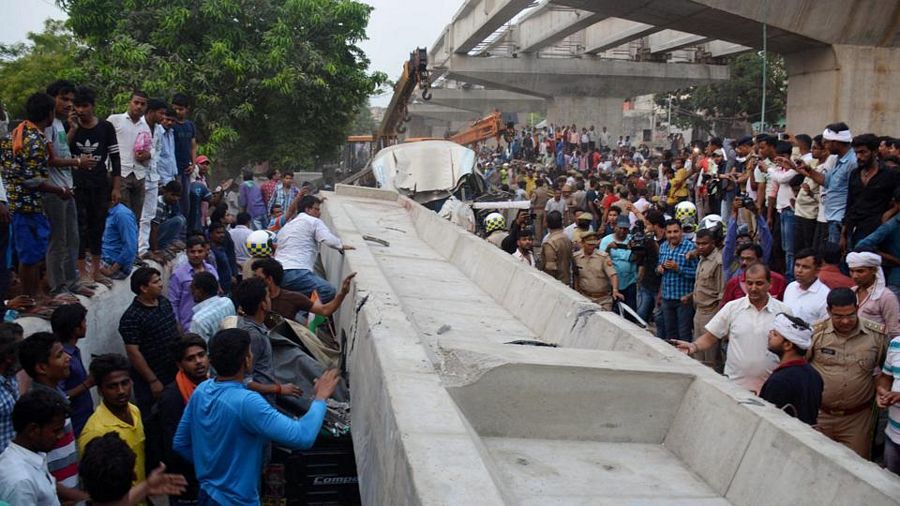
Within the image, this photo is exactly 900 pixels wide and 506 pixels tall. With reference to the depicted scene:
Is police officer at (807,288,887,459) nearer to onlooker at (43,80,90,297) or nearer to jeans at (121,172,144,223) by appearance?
onlooker at (43,80,90,297)

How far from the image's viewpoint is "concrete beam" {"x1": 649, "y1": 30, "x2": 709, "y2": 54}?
2976 centimetres

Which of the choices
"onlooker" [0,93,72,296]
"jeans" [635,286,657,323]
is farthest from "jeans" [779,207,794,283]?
"onlooker" [0,93,72,296]

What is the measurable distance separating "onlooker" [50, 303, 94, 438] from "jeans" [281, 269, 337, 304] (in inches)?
136

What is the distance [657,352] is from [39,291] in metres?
4.52

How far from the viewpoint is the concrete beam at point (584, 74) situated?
33.8 meters

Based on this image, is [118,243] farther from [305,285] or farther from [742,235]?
[742,235]

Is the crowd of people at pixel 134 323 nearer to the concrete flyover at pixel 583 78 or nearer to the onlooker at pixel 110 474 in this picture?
the onlooker at pixel 110 474

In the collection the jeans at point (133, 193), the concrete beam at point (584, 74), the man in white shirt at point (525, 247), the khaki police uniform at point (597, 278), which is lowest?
the khaki police uniform at point (597, 278)

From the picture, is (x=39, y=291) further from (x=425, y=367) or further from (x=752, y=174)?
(x=752, y=174)

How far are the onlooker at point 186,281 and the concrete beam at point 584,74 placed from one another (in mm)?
29695

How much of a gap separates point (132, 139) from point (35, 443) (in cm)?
488

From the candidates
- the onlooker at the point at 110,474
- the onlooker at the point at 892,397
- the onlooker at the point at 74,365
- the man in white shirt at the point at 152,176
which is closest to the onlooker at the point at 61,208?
the onlooker at the point at 74,365

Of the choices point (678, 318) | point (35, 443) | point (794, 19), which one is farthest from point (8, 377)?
point (794, 19)

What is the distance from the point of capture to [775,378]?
5086 mm
